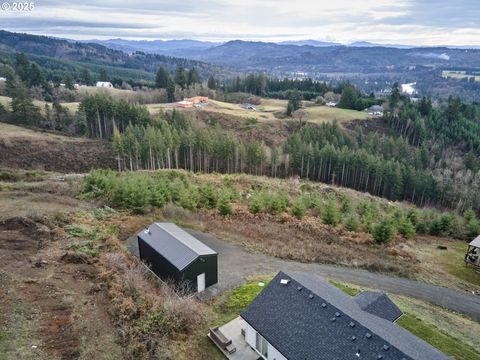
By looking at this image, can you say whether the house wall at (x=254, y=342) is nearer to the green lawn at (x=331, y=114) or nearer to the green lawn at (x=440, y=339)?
the green lawn at (x=440, y=339)

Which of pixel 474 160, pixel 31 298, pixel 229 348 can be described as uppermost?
pixel 31 298

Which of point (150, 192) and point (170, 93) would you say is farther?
point (170, 93)

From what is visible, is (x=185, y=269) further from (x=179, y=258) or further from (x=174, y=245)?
(x=174, y=245)

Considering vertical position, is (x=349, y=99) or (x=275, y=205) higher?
(x=349, y=99)

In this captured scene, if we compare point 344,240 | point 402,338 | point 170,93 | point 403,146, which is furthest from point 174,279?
point 170,93

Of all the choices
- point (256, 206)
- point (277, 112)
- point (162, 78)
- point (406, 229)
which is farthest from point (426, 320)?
point (162, 78)

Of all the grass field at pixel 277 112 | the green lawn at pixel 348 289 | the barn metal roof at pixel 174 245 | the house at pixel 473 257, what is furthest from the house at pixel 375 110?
the barn metal roof at pixel 174 245

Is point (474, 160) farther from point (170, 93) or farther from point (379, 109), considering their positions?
point (170, 93)
